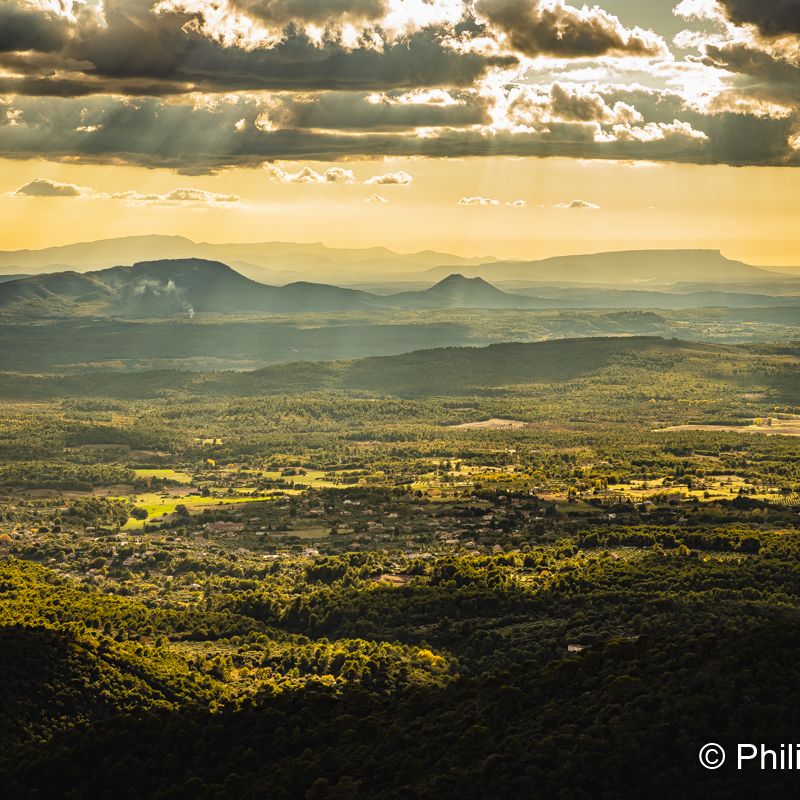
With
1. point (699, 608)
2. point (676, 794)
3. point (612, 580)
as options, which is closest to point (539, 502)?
point (612, 580)

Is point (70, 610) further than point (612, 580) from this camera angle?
No

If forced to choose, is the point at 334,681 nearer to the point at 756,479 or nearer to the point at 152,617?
the point at 152,617

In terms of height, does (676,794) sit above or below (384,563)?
above

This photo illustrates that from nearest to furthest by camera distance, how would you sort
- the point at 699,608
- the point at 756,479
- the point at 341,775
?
the point at 341,775, the point at 699,608, the point at 756,479

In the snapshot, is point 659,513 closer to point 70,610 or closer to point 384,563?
point 384,563

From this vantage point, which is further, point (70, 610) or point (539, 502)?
point (539, 502)

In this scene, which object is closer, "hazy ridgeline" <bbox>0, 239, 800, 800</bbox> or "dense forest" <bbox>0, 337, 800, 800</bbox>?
"dense forest" <bbox>0, 337, 800, 800</bbox>

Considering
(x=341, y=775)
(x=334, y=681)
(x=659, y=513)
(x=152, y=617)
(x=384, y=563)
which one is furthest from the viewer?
(x=659, y=513)

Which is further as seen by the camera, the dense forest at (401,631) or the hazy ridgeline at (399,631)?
the hazy ridgeline at (399,631)

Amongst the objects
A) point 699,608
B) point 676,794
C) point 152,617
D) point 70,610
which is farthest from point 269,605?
point 676,794
